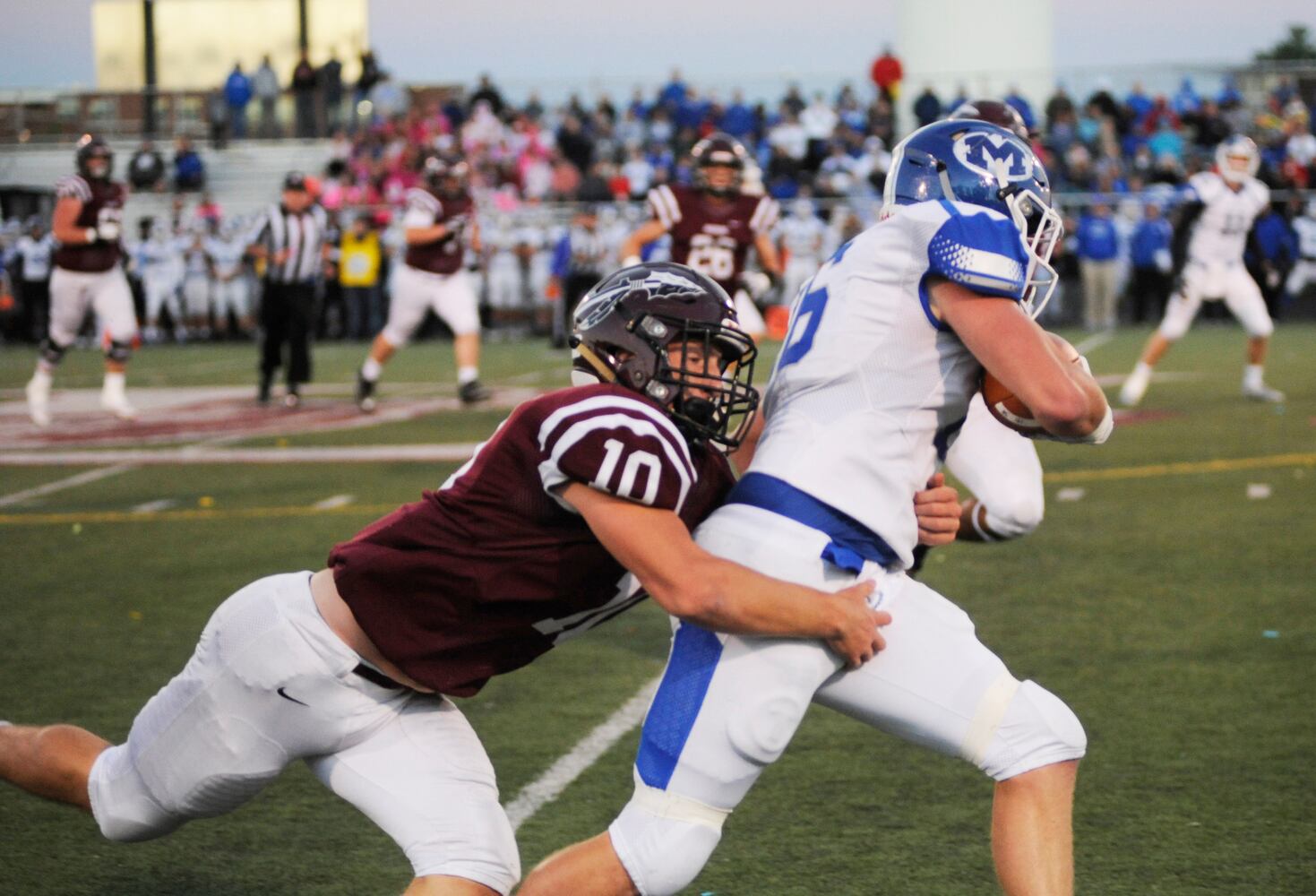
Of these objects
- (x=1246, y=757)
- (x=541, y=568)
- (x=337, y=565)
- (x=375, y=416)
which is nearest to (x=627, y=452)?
(x=541, y=568)

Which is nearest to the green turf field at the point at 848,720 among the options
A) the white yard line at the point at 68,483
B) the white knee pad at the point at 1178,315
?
the white yard line at the point at 68,483

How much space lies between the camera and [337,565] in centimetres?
290

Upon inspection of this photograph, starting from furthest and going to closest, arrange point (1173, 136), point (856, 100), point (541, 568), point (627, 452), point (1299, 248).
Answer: point (856, 100) < point (1173, 136) < point (1299, 248) < point (541, 568) < point (627, 452)

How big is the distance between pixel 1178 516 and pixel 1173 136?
1878 centimetres

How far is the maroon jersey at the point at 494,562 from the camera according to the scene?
2.70 meters

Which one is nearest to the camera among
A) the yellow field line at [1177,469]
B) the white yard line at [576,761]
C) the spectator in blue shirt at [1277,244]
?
the white yard line at [576,761]

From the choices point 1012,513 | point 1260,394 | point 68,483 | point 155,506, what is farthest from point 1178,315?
point 1012,513

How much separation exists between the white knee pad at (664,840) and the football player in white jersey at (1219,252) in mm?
10450

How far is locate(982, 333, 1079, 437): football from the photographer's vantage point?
9.65ft

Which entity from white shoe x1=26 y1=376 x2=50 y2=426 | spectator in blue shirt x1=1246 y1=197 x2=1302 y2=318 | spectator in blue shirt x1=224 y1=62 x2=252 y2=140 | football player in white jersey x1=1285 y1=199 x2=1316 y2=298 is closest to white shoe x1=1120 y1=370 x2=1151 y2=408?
spectator in blue shirt x1=1246 y1=197 x2=1302 y2=318

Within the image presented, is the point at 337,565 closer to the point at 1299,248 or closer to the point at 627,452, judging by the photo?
the point at 627,452

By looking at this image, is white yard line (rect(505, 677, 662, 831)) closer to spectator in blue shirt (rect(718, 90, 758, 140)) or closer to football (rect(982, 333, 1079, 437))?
football (rect(982, 333, 1079, 437))

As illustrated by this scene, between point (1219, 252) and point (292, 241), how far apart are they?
24.2 ft

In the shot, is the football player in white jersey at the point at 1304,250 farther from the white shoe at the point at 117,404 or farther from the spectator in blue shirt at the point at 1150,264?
the white shoe at the point at 117,404
